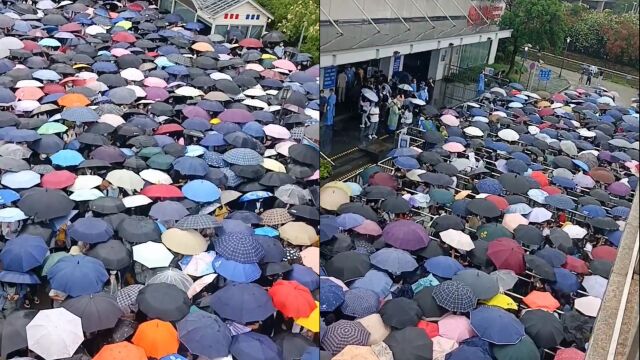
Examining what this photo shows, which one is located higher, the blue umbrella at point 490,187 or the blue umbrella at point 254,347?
the blue umbrella at point 254,347

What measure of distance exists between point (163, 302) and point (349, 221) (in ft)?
10.8

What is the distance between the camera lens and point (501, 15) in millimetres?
12773

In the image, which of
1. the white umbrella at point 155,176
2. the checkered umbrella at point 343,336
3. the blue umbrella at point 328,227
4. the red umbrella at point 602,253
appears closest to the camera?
the checkered umbrella at point 343,336

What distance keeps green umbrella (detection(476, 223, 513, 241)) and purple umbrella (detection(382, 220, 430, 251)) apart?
3.08 feet

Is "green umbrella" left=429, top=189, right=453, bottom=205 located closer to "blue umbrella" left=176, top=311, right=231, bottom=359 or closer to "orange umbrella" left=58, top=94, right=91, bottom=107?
"blue umbrella" left=176, top=311, right=231, bottom=359

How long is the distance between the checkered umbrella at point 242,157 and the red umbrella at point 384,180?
1961 millimetres

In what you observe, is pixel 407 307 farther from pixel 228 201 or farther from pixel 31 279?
pixel 31 279

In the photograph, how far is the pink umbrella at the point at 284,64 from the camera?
16.5m

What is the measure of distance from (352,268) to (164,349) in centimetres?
263

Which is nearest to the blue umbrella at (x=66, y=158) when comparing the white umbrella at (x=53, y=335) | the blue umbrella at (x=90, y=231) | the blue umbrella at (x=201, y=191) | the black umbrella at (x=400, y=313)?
the blue umbrella at (x=201, y=191)

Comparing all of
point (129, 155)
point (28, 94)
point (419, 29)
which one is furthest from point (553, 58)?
point (28, 94)

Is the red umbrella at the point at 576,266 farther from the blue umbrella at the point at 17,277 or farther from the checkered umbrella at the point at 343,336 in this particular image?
the blue umbrella at the point at 17,277

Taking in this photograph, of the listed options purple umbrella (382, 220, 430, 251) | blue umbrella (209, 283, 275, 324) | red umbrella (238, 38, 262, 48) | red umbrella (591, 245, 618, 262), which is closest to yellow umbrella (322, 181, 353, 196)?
purple umbrella (382, 220, 430, 251)

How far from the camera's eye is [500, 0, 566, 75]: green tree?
7.23 m
